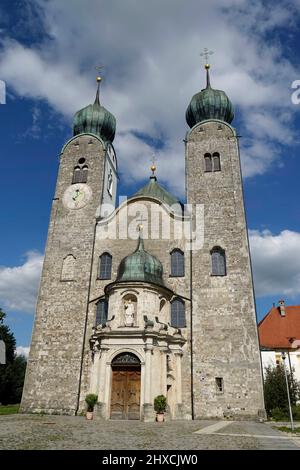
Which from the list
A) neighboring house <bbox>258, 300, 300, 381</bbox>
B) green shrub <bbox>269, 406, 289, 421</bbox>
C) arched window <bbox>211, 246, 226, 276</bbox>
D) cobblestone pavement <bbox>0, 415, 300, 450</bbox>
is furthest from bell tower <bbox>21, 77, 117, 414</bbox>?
neighboring house <bbox>258, 300, 300, 381</bbox>

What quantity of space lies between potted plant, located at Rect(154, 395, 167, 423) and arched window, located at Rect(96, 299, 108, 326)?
6331mm

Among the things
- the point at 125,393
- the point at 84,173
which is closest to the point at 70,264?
the point at 84,173

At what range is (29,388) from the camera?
21.6 m

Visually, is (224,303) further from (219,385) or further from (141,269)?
(141,269)

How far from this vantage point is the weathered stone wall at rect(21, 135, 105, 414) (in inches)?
838

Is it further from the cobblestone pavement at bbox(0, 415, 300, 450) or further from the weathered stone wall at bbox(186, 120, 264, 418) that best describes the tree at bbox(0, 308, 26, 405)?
the cobblestone pavement at bbox(0, 415, 300, 450)

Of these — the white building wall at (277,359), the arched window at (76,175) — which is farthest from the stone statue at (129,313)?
the white building wall at (277,359)

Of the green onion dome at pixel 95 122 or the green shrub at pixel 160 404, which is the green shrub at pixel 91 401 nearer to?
the green shrub at pixel 160 404

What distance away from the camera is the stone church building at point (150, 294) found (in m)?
19.2

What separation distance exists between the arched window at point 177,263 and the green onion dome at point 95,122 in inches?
470
